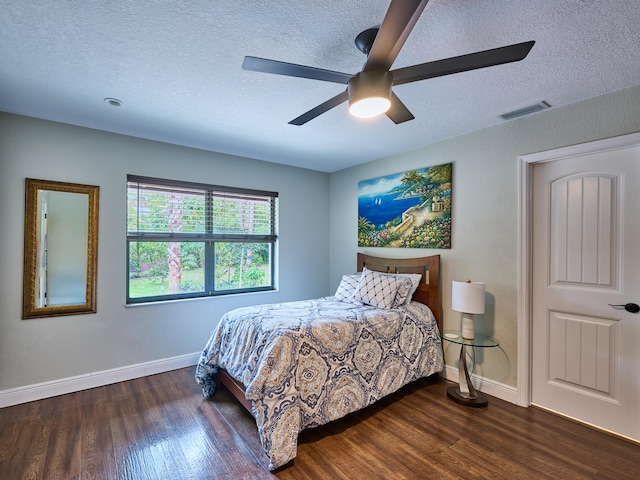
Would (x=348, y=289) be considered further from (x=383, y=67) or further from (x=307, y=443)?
(x=383, y=67)

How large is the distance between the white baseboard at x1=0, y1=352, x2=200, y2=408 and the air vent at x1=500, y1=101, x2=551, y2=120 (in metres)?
3.99

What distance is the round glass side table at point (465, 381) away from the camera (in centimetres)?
263

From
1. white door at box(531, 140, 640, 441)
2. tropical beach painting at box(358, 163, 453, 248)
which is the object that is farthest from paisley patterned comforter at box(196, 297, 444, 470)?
white door at box(531, 140, 640, 441)

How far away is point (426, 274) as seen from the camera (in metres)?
3.34

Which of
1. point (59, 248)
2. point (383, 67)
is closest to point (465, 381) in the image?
point (383, 67)

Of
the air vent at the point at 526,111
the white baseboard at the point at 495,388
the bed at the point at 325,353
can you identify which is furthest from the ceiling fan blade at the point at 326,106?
the white baseboard at the point at 495,388

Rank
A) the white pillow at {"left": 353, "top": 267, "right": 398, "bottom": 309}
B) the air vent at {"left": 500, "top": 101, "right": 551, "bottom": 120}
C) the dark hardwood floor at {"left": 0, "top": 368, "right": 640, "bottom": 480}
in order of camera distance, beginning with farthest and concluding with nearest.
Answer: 1. the white pillow at {"left": 353, "top": 267, "right": 398, "bottom": 309}
2. the air vent at {"left": 500, "top": 101, "right": 551, "bottom": 120}
3. the dark hardwood floor at {"left": 0, "top": 368, "right": 640, "bottom": 480}

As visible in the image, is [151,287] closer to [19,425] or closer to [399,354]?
[19,425]

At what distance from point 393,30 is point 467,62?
1.41ft

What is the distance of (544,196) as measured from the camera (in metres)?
2.61

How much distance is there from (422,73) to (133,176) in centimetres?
301

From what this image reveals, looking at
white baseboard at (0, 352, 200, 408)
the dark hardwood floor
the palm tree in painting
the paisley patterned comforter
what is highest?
the palm tree in painting

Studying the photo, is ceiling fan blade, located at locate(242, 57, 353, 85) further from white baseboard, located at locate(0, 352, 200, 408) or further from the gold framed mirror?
white baseboard, located at locate(0, 352, 200, 408)

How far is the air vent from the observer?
95.9 inches
